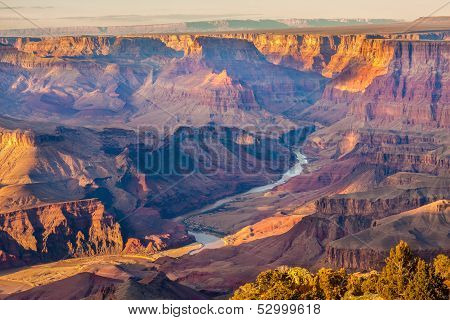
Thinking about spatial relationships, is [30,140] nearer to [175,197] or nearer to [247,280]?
[175,197]

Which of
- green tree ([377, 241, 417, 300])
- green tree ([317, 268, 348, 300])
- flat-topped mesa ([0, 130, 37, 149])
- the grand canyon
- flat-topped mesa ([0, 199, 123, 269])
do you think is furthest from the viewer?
flat-topped mesa ([0, 130, 37, 149])

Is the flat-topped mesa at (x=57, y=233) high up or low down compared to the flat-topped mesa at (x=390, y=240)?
down

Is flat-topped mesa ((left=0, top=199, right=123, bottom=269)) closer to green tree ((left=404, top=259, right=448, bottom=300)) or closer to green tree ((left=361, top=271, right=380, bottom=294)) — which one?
green tree ((left=361, top=271, right=380, bottom=294))

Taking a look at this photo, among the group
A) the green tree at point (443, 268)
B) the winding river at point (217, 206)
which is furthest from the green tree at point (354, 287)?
the winding river at point (217, 206)

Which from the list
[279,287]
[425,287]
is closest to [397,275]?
[425,287]

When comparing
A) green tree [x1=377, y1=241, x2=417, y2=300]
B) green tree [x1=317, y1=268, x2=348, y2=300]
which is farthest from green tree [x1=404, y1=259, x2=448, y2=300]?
green tree [x1=317, y1=268, x2=348, y2=300]

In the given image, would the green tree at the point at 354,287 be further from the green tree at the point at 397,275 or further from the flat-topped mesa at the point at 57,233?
the flat-topped mesa at the point at 57,233

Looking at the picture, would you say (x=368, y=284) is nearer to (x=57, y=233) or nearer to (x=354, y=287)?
(x=354, y=287)
